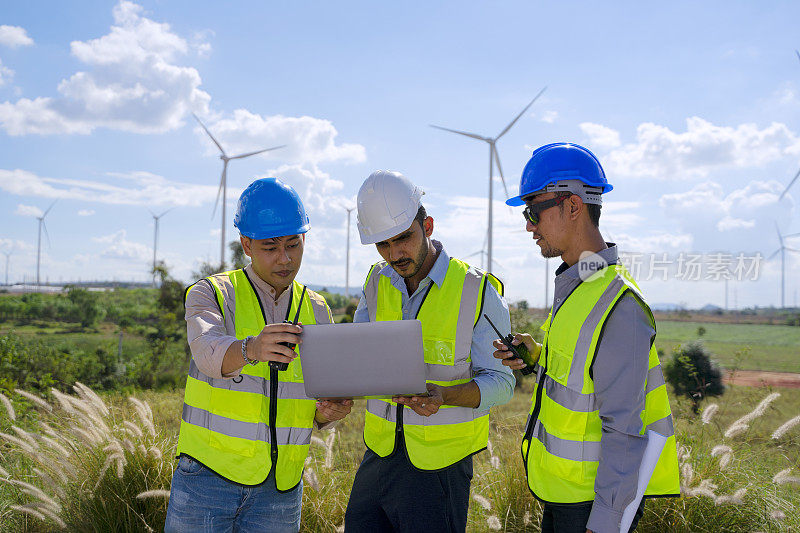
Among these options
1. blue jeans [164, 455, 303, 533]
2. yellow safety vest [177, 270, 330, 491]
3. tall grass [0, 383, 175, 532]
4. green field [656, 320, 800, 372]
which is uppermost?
yellow safety vest [177, 270, 330, 491]

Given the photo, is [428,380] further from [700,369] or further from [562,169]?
[700,369]

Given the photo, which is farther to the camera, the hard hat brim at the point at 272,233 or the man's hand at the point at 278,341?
the hard hat brim at the point at 272,233

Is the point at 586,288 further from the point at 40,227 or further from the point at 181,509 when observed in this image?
the point at 40,227

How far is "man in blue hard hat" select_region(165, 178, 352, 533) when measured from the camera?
3.22 m

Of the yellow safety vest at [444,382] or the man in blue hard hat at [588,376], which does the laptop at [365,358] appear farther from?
the man in blue hard hat at [588,376]

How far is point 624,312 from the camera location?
8.99ft

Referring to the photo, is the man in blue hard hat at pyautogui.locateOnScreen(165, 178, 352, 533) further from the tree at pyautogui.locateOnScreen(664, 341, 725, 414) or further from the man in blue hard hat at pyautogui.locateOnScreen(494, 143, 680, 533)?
the tree at pyautogui.locateOnScreen(664, 341, 725, 414)

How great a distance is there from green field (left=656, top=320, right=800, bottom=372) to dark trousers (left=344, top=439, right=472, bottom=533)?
7.66 m

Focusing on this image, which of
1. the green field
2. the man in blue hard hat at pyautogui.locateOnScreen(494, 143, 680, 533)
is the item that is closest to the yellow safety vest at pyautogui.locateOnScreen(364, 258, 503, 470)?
the man in blue hard hat at pyautogui.locateOnScreen(494, 143, 680, 533)

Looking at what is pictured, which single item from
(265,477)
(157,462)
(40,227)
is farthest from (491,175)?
(40,227)

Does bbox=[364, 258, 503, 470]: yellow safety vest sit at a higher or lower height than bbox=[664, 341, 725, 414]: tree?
higher

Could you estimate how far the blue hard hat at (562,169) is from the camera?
10.7 ft

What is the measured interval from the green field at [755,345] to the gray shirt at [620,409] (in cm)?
778

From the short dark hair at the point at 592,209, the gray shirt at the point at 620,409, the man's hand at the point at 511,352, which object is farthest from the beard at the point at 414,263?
the gray shirt at the point at 620,409
